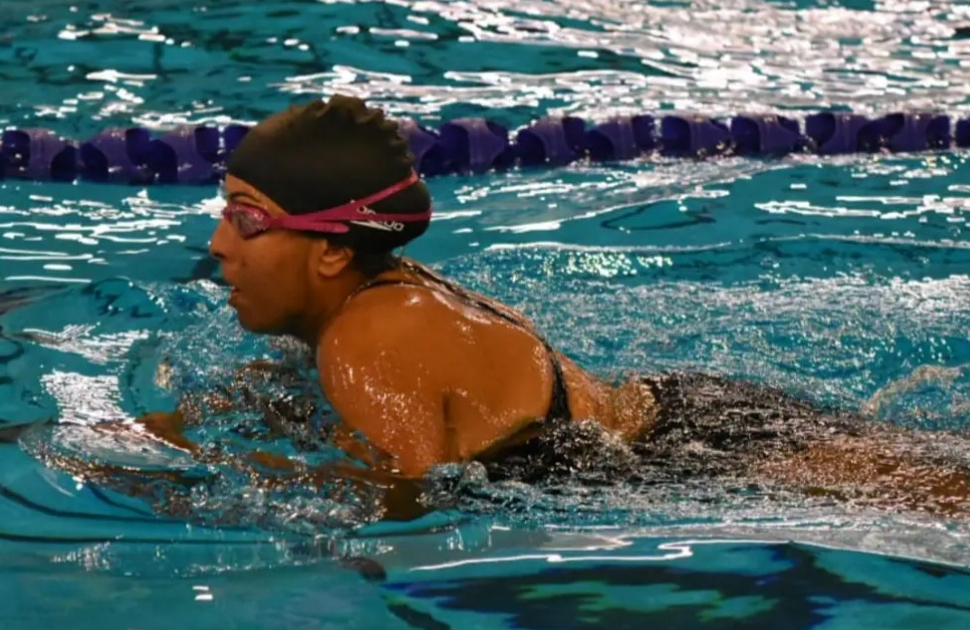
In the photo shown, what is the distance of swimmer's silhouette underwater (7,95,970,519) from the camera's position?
3.04 meters

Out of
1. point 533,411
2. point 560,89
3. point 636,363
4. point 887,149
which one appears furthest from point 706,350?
point 560,89

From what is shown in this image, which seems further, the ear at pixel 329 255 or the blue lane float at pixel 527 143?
the blue lane float at pixel 527 143

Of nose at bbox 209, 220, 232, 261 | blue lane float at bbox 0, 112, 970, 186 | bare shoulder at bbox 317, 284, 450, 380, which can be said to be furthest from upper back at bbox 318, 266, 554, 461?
blue lane float at bbox 0, 112, 970, 186

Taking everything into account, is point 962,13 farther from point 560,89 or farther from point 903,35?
point 560,89

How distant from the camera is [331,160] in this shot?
10.5 feet

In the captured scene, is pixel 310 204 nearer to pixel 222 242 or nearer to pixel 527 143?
pixel 222 242

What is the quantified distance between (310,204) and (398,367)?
0.42 m

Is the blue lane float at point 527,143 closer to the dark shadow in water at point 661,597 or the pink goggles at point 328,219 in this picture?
the pink goggles at point 328,219

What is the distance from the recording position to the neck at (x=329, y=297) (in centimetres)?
327

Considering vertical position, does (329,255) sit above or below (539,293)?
above

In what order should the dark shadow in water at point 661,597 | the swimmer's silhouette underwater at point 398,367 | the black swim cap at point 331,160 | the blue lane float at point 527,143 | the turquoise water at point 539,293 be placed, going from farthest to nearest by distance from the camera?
the blue lane float at point 527,143
the black swim cap at point 331,160
the swimmer's silhouette underwater at point 398,367
the turquoise water at point 539,293
the dark shadow in water at point 661,597

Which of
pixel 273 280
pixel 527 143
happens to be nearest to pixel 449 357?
pixel 273 280

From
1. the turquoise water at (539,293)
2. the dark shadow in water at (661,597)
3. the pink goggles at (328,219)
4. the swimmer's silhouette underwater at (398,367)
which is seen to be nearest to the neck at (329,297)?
the swimmer's silhouette underwater at (398,367)

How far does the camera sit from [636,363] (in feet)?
14.6
